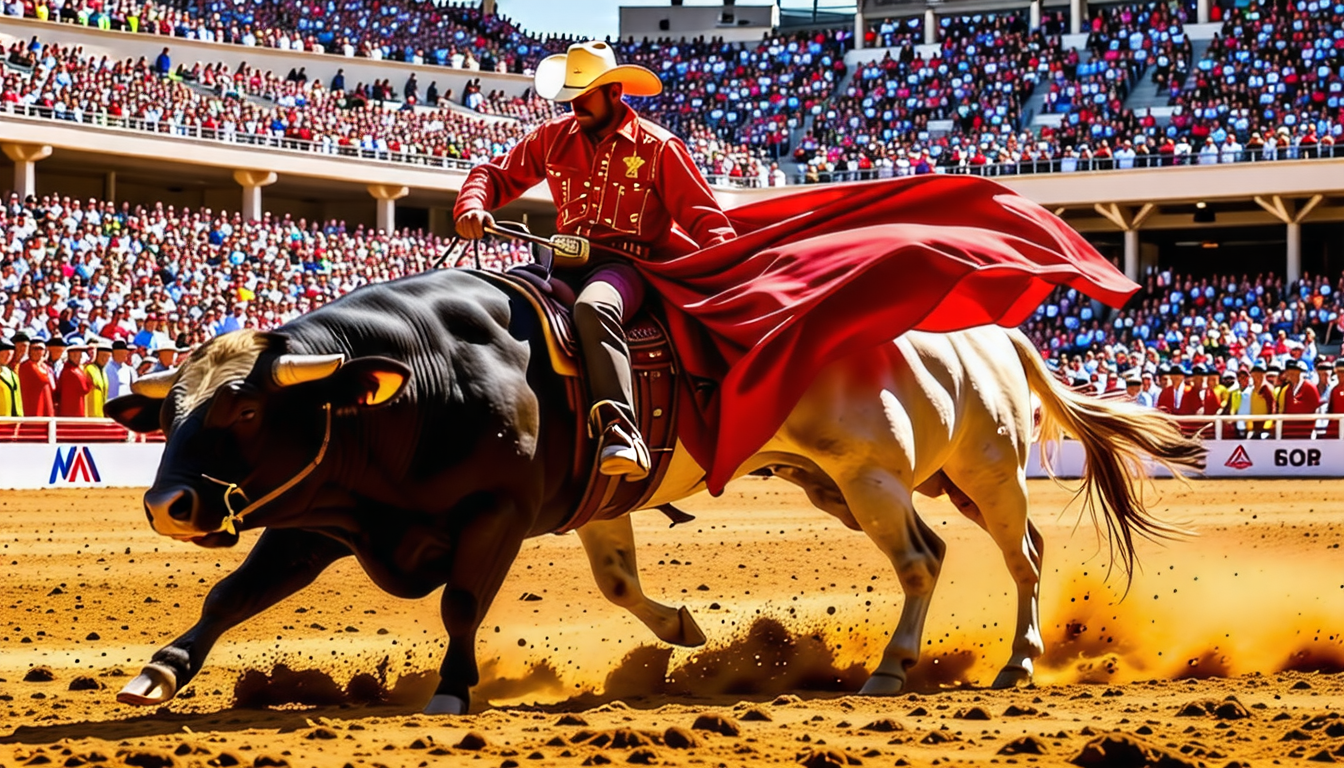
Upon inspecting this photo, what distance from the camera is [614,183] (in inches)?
303

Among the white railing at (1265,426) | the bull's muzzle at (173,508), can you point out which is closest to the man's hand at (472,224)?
the bull's muzzle at (173,508)

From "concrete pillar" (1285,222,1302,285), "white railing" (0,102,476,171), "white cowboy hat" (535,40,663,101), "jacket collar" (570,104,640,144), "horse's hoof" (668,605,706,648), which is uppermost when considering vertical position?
"white railing" (0,102,476,171)

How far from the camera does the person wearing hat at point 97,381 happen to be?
21734mm

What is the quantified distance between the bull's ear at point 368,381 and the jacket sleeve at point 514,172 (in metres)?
1.55

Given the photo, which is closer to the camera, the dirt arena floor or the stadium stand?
the dirt arena floor

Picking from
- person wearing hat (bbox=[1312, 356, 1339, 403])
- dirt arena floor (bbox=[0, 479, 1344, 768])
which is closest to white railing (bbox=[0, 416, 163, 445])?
dirt arena floor (bbox=[0, 479, 1344, 768])

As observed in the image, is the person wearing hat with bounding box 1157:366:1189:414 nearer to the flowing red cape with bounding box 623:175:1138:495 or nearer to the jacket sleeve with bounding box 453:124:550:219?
the flowing red cape with bounding box 623:175:1138:495

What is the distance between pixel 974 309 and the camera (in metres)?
8.41

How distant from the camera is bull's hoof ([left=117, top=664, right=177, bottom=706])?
6156mm

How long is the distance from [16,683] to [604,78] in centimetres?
355

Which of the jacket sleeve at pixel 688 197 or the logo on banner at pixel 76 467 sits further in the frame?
the logo on banner at pixel 76 467

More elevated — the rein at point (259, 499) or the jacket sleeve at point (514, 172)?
the jacket sleeve at point (514, 172)

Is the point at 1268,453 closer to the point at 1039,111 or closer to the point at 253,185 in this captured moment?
the point at 1039,111

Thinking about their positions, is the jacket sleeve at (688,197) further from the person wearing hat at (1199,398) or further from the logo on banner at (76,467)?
the person wearing hat at (1199,398)
